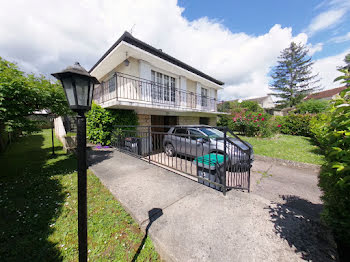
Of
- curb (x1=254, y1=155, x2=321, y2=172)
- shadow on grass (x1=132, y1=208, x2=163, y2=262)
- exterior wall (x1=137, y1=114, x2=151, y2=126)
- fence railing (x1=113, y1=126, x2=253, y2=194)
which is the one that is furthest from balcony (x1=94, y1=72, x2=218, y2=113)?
curb (x1=254, y1=155, x2=321, y2=172)

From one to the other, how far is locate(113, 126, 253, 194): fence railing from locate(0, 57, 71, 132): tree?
261 centimetres

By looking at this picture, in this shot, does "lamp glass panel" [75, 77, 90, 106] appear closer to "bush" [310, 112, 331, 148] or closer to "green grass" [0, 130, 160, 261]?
"green grass" [0, 130, 160, 261]

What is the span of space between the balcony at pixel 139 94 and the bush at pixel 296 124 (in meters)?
9.02

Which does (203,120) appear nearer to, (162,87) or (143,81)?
(162,87)

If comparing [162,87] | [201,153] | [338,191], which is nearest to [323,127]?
[338,191]

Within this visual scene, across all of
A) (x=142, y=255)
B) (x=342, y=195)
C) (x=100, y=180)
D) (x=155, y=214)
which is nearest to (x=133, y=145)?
(x=100, y=180)

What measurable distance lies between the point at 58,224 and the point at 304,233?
3.64m

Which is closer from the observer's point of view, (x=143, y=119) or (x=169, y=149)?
(x=169, y=149)

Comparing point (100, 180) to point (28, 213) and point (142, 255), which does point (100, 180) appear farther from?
point (142, 255)

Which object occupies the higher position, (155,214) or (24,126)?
(24,126)

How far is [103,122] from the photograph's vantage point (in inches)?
267

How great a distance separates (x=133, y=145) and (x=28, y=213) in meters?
3.54

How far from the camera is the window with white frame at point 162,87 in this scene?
26.6 feet

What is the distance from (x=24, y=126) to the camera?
3.34m
